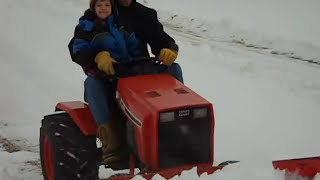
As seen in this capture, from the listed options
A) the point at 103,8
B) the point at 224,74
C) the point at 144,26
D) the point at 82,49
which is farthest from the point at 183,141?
the point at 224,74

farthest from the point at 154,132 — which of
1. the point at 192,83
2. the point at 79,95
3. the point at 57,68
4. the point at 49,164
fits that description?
the point at 57,68

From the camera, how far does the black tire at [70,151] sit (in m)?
3.92

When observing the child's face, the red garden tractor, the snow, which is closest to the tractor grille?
the red garden tractor

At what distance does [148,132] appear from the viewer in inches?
141

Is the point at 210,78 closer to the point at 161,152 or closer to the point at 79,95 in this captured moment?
the point at 79,95

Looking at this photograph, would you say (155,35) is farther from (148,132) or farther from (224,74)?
(224,74)

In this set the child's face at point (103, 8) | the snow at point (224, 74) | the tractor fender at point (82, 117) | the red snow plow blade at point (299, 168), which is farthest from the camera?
the snow at point (224, 74)

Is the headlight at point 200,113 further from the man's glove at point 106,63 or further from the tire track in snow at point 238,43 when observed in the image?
the tire track in snow at point 238,43

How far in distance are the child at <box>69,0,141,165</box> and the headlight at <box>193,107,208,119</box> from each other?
0.78 m

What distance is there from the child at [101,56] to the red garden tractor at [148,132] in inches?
4.1

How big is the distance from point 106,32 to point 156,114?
109 cm

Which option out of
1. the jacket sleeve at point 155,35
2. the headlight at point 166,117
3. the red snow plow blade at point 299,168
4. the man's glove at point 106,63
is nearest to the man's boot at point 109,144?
the man's glove at point 106,63

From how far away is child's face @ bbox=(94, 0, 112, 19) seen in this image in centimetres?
429

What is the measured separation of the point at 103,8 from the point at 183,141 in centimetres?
134
